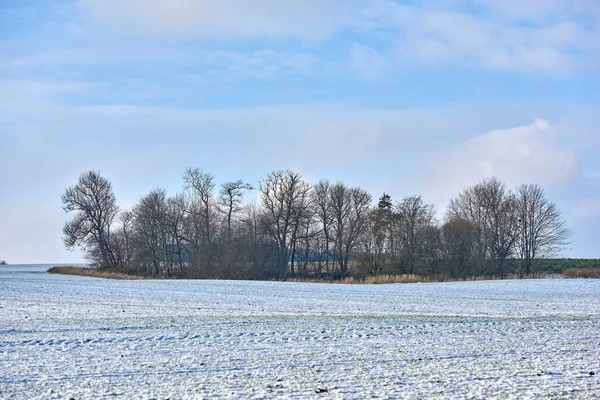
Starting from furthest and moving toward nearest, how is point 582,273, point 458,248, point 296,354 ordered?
point 458,248, point 582,273, point 296,354

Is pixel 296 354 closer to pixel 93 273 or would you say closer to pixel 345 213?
pixel 93 273

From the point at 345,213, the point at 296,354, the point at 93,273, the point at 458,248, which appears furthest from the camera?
the point at 345,213

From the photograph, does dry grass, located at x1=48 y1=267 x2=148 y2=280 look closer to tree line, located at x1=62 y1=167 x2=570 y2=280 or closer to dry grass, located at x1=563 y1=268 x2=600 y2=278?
tree line, located at x1=62 y1=167 x2=570 y2=280

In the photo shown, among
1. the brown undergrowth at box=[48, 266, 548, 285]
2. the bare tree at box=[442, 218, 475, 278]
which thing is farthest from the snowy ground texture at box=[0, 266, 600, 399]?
the bare tree at box=[442, 218, 475, 278]

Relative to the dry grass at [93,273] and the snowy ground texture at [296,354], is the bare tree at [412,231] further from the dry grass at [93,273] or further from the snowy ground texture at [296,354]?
the snowy ground texture at [296,354]

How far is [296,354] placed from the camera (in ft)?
37.6

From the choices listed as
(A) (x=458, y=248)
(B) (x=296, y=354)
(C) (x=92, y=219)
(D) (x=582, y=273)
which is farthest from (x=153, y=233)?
(B) (x=296, y=354)

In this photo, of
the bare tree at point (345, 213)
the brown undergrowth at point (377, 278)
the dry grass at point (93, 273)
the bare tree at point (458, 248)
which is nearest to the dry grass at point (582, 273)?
the brown undergrowth at point (377, 278)

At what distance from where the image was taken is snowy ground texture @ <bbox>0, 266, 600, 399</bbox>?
8.72 meters

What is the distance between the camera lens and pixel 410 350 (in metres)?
12.0

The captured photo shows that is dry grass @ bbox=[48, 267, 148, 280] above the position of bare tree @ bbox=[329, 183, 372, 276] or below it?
below

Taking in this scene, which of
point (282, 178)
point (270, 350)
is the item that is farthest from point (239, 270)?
point (270, 350)

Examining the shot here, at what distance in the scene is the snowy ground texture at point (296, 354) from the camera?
28.6 feet

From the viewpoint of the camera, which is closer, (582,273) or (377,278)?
(377,278)
